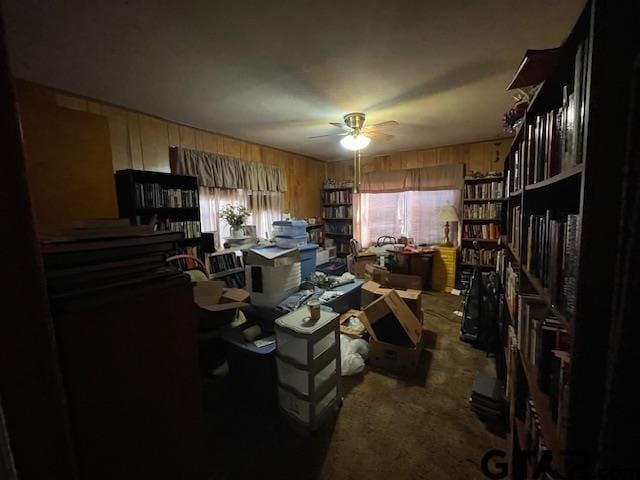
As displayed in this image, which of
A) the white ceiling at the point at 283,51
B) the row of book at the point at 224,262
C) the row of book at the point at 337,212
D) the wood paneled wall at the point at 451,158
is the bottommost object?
the row of book at the point at 224,262

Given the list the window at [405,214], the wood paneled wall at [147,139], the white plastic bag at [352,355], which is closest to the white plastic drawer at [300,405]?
the white plastic bag at [352,355]

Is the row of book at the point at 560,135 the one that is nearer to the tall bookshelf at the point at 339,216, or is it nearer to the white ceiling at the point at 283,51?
the white ceiling at the point at 283,51

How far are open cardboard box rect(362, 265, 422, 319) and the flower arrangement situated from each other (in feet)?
6.37

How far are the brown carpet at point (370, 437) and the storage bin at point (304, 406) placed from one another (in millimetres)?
102

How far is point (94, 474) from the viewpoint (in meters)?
0.58

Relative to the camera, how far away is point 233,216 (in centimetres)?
366

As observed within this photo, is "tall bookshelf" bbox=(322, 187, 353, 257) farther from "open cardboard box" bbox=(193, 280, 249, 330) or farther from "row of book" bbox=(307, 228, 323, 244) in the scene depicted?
"open cardboard box" bbox=(193, 280, 249, 330)

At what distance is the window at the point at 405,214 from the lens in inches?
185

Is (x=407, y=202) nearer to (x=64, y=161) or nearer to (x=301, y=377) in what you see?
(x=301, y=377)

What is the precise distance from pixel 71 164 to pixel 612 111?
1.82m

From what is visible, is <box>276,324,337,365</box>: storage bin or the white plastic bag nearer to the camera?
<box>276,324,337,365</box>: storage bin

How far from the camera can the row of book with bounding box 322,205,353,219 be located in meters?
5.53

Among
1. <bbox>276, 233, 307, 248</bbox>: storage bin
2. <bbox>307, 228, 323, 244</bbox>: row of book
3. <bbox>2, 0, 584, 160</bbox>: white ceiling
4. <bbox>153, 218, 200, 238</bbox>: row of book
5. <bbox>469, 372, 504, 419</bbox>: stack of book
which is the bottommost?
<bbox>469, 372, 504, 419</bbox>: stack of book

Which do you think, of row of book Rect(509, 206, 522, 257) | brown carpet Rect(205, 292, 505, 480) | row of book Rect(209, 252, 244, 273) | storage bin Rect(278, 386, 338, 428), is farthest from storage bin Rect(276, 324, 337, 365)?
row of book Rect(209, 252, 244, 273)
